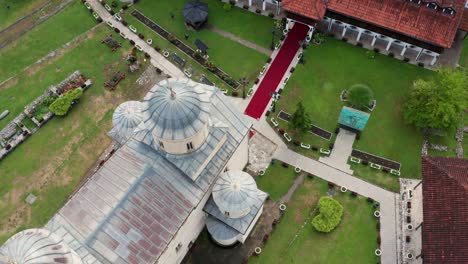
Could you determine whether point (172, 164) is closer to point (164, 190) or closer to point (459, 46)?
point (164, 190)

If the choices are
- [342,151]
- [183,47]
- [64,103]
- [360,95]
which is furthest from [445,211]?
[64,103]

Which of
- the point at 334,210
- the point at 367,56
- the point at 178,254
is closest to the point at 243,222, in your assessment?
the point at 178,254

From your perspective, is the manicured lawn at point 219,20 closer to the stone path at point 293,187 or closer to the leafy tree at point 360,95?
the leafy tree at point 360,95

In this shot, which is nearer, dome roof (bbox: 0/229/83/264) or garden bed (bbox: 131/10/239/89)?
dome roof (bbox: 0/229/83/264)

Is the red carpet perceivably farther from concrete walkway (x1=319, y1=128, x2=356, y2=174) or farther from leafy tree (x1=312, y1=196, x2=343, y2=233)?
leafy tree (x1=312, y1=196, x2=343, y2=233)

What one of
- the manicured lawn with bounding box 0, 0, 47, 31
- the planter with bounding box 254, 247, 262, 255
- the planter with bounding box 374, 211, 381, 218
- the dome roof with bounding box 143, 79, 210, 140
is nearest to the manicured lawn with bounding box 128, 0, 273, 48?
the manicured lawn with bounding box 0, 0, 47, 31

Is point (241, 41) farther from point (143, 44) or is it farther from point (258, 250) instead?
point (258, 250)
